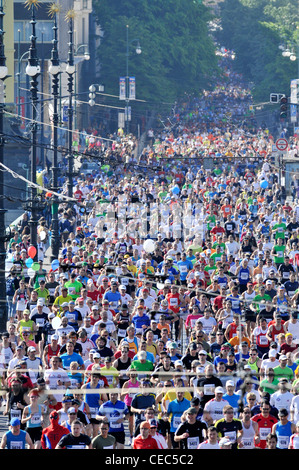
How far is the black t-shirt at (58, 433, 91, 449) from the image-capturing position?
1628cm

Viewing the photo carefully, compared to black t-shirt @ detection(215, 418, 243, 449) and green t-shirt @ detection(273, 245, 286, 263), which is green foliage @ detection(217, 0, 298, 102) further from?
black t-shirt @ detection(215, 418, 243, 449)

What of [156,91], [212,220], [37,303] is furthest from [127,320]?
[156,91]

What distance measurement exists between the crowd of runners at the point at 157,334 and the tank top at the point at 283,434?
0.06ft

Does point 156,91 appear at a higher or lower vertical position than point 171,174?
higher

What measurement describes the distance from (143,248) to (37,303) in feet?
22.6

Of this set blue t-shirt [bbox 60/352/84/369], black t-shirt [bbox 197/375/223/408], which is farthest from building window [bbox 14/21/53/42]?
black t-shirt [bbox 197/375/223/408]

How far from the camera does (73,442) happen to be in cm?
1631

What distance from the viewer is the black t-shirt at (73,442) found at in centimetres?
1628

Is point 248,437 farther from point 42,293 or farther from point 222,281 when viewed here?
point 222,281

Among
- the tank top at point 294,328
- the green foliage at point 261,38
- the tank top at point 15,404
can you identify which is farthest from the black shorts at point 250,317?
the green foliage at point 261,38

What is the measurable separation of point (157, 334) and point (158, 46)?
75152mm

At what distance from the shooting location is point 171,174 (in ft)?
183

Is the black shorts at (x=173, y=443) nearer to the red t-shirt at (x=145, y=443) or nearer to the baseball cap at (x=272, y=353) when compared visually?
the red t-shirt at (x=145, y=443)
